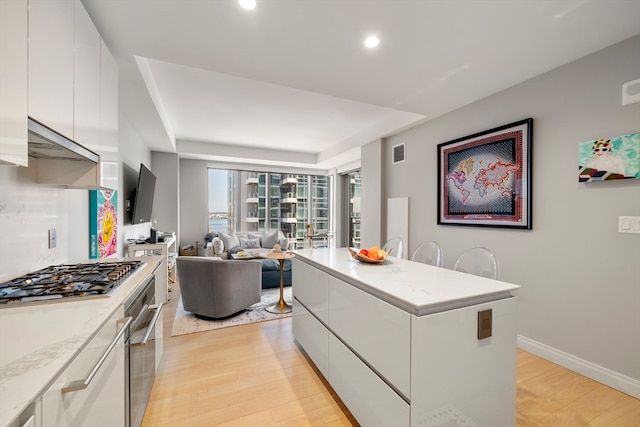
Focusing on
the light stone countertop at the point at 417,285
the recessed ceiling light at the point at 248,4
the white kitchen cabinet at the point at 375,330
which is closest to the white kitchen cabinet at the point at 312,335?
the white kitchen cabinet at the point at 375,330

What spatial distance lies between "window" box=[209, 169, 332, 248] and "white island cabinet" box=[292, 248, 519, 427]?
5.57 meters

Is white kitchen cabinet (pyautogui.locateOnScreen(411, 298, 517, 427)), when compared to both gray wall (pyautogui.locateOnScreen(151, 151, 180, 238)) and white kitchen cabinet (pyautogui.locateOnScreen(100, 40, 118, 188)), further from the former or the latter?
gray wall (pyautogui.locateOnScreen(151, 151, 180, 238))

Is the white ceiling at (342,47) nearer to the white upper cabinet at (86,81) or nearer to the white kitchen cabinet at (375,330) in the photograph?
the white upper cabinet at (86,81)

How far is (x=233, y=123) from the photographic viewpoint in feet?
14.4

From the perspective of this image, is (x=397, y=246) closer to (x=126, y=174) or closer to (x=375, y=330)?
(x=375, y=330)

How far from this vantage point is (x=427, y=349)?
114 centimetres

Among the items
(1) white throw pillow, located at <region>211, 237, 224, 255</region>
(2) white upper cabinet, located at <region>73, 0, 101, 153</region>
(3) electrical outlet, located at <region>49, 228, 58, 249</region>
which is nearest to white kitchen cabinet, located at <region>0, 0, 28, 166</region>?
(2) white upper cabinet, located at <region>73, 0, 101, 153</region>

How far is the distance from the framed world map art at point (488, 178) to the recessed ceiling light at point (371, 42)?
1620mm

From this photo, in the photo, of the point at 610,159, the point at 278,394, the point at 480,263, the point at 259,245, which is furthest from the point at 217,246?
the point at 610,159

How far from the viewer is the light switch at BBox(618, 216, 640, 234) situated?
190 cm

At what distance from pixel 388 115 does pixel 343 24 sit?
2.44m

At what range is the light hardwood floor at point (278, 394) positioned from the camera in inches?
66.0

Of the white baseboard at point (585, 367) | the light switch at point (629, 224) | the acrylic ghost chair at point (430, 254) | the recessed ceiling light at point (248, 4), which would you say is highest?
the recessed ceiling light at point (248, 4)

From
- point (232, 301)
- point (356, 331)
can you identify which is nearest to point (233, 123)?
point (232, 301)
